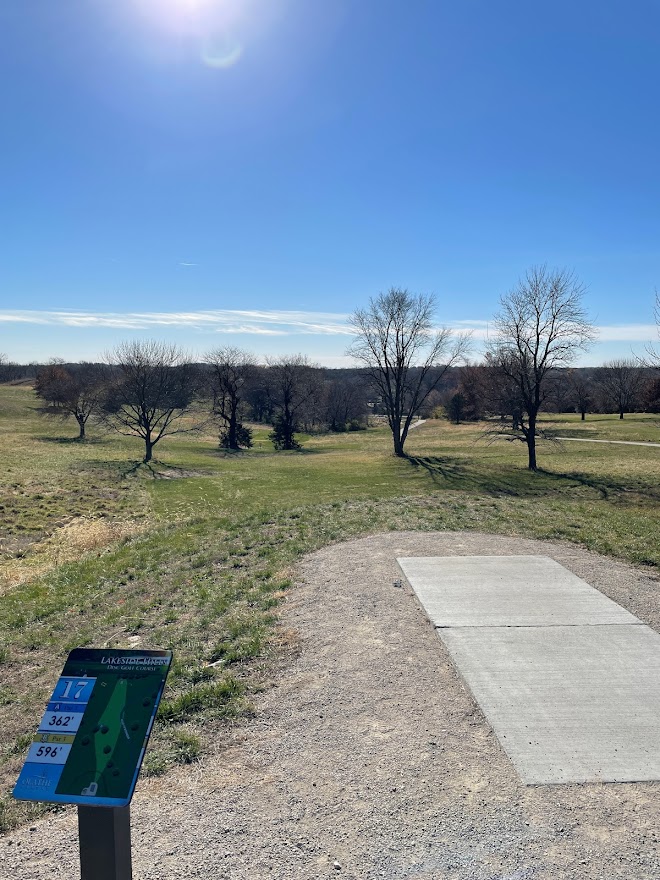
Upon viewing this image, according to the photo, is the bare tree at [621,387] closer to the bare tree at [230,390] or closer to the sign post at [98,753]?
the bare tree at [230,390]

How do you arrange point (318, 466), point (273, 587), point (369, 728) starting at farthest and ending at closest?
point (318, 466), point (273, 587), point (369, 728)

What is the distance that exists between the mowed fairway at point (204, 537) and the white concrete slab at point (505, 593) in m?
2.05

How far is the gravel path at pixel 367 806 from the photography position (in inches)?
139

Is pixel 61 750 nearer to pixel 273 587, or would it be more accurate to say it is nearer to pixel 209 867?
pixel 209 867

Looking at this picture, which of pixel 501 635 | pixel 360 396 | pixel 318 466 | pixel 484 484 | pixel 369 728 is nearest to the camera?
pixel 369 728

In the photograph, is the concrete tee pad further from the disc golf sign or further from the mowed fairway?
the disc golf sign

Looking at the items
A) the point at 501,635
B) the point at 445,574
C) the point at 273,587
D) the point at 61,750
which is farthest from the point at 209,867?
the point at 445,574

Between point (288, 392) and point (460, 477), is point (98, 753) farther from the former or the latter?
point (288, 392)

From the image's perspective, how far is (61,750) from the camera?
2539 millimetres

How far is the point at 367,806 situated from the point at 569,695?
2525mm

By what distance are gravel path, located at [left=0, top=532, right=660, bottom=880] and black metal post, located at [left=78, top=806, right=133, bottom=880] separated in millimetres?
1263

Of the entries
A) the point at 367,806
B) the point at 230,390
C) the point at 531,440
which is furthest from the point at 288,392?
the point at 367,806

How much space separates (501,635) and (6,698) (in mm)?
5683

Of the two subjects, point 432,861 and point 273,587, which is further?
point 273,587
